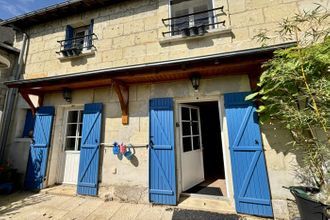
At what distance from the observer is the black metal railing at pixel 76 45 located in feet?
16.6

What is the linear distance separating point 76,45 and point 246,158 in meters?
5.97

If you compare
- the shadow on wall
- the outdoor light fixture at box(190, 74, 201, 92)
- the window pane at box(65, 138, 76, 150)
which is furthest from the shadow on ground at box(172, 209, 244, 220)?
the window pane at box(65, 138, 76, 150)

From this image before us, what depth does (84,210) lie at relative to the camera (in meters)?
3.48

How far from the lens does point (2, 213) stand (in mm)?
3451

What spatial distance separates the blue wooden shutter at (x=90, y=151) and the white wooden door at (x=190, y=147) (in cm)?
218

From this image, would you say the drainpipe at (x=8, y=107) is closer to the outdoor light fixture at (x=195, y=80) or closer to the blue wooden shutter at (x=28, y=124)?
the blue wooden shutter at (x=28, y=124)

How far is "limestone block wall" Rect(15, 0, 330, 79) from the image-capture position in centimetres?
381

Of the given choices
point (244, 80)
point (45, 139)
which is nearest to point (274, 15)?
point (244, 80)

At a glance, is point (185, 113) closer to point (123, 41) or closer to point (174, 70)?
point (174, 70)

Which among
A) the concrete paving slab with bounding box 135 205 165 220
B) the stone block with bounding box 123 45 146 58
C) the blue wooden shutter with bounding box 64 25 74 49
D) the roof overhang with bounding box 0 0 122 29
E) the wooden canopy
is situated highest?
the roof overhang with bounding box 0 0 122 29

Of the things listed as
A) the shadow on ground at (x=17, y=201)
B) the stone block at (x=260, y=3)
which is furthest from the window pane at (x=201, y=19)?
the shadow on ground at (x=17, y=201)

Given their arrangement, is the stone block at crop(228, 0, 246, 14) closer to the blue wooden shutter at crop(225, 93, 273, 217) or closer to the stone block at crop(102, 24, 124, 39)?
the blue wooden shutter at crop(225, 93, 273, 217)

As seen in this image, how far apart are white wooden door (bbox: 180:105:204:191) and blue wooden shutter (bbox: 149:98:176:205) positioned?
423 millimetres

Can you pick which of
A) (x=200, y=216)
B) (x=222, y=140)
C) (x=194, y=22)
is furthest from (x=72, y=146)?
(x=194, y=22)
